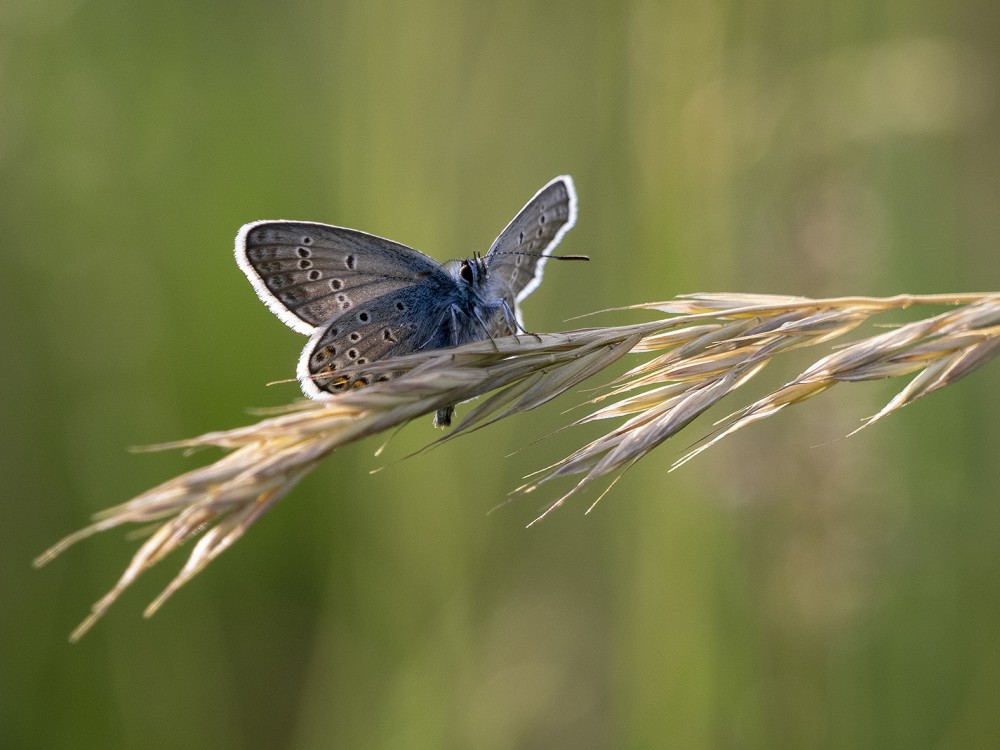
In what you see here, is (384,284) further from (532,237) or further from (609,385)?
(609,385)

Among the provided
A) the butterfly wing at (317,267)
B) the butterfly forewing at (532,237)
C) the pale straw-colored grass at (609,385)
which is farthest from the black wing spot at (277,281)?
the pale straw-colored grass at (609,385)

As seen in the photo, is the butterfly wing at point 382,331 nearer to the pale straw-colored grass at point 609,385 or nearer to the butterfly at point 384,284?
the butterfly at point 384,284

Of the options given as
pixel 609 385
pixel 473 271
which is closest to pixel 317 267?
pixel 473 271

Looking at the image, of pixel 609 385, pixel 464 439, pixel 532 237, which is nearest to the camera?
pixel 609 385

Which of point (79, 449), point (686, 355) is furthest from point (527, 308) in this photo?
point (686, 355)

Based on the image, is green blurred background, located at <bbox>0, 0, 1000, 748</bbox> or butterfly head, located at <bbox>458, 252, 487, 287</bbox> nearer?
butterfly head, located at <bbox>458, 252, 487, 287</bbox>

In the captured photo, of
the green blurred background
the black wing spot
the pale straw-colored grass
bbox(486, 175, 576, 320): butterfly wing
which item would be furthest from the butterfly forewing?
the pale straw-colored grass

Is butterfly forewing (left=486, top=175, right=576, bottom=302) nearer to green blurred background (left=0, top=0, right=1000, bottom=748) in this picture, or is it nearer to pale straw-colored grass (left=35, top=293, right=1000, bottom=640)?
green blurred background (left=0, top=0, right=1000, bottom=748)
